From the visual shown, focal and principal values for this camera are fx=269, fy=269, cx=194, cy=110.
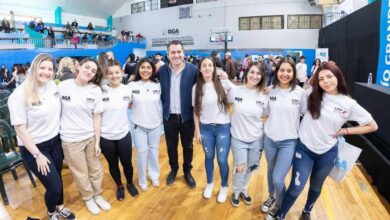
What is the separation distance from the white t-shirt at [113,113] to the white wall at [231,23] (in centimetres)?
1644

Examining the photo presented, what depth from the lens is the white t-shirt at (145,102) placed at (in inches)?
113

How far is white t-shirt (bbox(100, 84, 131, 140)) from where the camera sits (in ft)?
8.71

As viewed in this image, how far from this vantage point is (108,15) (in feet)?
80.5

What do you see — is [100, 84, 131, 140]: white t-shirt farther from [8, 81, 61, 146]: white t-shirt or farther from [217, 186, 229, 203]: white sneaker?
[217, 186, 229, 203]: white sneaker

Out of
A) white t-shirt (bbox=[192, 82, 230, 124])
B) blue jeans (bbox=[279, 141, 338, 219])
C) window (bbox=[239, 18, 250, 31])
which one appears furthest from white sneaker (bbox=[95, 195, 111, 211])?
window (bbox=[239, 18, 250, 31])

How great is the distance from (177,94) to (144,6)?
22263 millimetres

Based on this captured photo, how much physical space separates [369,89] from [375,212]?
1973 millimetres

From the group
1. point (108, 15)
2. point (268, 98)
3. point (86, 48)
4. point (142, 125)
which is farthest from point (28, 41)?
point (268, 98)

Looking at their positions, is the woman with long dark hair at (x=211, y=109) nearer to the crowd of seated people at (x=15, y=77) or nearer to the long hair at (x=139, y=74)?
the long hair at (x=139, y=74)

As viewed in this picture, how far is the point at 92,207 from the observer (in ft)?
8.99

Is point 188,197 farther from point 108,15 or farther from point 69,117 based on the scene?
point 108,15

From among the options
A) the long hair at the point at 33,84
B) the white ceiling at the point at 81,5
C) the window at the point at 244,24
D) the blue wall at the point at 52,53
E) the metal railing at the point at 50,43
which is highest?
the white ceiling at the point at 81,5

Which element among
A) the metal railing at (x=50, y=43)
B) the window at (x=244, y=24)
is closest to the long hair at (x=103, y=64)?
the metal railing at (x=50, y=43)

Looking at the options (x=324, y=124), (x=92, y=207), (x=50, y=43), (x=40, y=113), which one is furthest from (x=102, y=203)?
(x=50, y=43)
